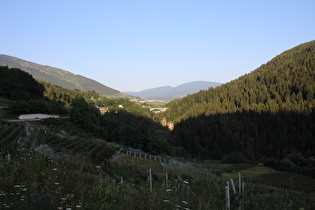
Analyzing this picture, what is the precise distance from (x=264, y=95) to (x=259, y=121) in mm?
25781

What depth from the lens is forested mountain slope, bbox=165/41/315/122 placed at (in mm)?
98312

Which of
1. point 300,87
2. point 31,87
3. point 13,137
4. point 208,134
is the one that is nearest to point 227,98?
point 300,87

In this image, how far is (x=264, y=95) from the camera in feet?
366

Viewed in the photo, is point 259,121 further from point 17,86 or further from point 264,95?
point 17,86

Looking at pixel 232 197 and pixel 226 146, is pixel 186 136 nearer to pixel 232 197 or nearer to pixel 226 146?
pixel 226 146

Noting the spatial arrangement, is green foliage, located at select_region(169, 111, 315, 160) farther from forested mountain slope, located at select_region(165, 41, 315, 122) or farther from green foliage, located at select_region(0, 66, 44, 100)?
green foliage, located at select_region(0, 66, 44, 100)

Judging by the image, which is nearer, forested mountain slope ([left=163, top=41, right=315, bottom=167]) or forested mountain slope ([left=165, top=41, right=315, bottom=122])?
forested mountain slope ([left=163, top=41, right=315, bottom=167])

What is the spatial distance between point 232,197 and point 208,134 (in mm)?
78717

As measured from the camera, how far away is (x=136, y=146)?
58188 millimetres

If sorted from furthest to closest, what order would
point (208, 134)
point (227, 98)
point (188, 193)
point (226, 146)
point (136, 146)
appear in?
1. point (227, 98)
2. point (208, 134)
3. point (226, 146)
4. point (136, 146)
5. point (188, 193)

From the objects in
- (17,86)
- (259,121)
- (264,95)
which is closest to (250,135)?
(259,121)

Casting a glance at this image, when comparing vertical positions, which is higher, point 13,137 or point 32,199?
point 32,199

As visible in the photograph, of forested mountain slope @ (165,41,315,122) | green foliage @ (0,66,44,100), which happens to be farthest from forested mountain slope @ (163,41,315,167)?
green foliage @ (0,66,44,100)

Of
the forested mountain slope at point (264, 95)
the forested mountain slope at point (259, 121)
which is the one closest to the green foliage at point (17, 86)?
the forested mountain slope at point (259, 121)
